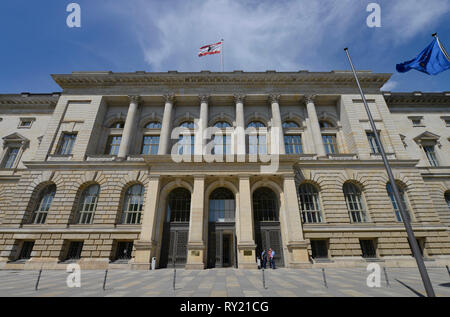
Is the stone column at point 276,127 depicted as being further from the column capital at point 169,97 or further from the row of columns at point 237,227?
the column capital at point 169,97

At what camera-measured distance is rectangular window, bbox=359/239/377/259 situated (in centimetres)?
1725

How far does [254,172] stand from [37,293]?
49.3 feet

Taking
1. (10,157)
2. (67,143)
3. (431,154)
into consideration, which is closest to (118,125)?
(67,143)

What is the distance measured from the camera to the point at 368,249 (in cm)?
1752

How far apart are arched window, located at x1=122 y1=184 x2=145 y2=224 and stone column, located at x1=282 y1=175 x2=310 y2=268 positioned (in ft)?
44.7

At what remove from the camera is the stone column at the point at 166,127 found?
21087mm

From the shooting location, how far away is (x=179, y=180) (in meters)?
18.7

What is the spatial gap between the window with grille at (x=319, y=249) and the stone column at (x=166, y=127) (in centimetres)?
1700

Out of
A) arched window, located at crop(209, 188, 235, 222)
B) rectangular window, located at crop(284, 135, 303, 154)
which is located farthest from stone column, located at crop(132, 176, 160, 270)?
rectangular window, located at crop(284, 135, 303, 154)

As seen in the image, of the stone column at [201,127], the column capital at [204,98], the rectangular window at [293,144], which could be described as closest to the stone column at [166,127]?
the stone column at [201,127]

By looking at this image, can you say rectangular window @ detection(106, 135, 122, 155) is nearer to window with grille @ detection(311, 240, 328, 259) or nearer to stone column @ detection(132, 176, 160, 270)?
stone column @ detection(132, 176, 160, 270)

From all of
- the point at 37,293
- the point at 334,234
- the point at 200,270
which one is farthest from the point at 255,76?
the point at 37,293

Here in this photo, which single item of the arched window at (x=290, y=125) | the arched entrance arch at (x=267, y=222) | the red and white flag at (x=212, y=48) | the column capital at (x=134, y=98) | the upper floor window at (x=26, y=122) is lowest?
the arched entrance arch at (x=267, y=222)

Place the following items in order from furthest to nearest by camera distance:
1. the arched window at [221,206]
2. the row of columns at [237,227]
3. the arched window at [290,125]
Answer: the arched window at [290,125]
the arched window at [221,206]
the row of columns at [237,227]
